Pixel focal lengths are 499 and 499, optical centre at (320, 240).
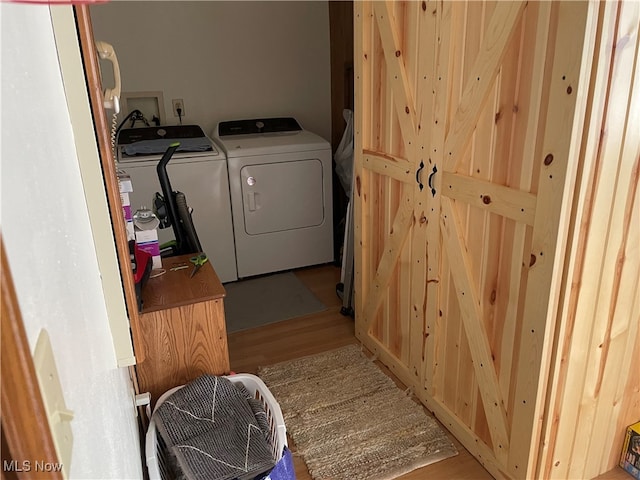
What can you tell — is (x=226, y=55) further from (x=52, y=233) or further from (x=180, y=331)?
(x=52, y=233)

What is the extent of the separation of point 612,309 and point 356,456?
3.53 ft

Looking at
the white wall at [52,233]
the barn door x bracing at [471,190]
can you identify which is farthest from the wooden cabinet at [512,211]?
the white wall at [52,233]

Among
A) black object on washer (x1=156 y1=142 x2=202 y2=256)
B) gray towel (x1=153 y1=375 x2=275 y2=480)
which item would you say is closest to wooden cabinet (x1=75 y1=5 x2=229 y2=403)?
gray towel (x1=153 y1=375 x2=275 y2=480)

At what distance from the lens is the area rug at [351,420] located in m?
1.93

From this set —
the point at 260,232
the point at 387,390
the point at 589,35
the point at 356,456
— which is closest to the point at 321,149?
the point at 260,232

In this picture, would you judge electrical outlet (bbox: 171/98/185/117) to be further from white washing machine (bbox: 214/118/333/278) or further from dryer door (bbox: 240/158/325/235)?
dryer door (bbox: 240/158/325/235)

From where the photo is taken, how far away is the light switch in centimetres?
45

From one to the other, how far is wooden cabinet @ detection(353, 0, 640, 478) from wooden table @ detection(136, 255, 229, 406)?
873mm

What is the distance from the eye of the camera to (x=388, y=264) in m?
Result: 2.34

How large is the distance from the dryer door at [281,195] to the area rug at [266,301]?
369 mm

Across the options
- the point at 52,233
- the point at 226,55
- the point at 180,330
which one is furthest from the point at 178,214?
the point at 226,55

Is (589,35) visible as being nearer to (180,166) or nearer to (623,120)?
(623,120)

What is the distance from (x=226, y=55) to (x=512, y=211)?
2.80 meters

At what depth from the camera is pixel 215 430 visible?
61.7 inches
